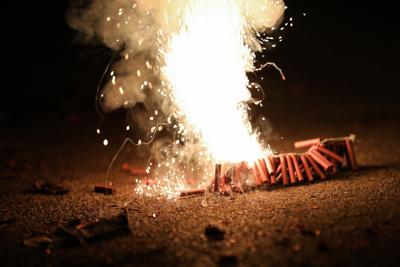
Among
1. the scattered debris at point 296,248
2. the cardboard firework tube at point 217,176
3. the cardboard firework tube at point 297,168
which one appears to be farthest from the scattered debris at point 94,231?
the cardboard firework tube at point 297,168

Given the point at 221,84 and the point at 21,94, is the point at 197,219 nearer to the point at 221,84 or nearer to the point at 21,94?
the point at 221,84

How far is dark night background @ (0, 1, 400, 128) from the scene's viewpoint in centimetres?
1881

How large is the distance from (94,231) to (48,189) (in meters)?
3.38

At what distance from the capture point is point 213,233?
7145 mm

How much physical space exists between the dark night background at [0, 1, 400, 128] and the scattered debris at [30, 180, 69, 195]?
5.84 m

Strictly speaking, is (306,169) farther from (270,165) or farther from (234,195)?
(234,195)

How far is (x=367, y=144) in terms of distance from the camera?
41.4 feet

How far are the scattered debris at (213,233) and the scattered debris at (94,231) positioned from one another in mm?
1229

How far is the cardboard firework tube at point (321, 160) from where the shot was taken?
9.59m

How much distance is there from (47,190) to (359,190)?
6.28m

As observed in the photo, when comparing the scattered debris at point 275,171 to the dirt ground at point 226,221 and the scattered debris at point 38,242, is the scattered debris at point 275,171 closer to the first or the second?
the dirt ground at point 226,221

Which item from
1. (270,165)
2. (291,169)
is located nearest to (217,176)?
(270,165)

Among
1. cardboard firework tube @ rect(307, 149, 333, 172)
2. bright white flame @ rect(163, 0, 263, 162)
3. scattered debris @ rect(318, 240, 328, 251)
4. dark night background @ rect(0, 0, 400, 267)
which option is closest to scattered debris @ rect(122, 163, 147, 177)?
dark night background @ rect(0, 0, 400, 267)

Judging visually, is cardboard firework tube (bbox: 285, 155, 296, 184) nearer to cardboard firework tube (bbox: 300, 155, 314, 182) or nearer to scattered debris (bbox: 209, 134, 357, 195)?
scattered debris (bbox: 209, 134, 357, 195)
